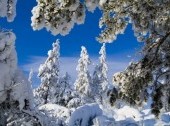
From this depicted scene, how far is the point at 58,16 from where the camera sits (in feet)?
29.9

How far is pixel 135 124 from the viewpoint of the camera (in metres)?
35.2

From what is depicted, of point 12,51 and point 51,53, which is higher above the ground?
point 51,53

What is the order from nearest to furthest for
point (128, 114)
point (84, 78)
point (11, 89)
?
1. point (11, 89)
2. point (128, 114)
3. point (84, 78)

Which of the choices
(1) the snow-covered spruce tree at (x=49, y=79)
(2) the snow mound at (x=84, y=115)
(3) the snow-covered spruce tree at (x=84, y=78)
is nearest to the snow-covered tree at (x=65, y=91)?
(1) the snow-covered spruce tree at (x=49, y=79)

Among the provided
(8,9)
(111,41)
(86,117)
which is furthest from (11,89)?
(86,117)

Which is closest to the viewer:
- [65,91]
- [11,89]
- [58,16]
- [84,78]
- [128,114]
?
[58,16]

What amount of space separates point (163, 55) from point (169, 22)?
1.53 meters

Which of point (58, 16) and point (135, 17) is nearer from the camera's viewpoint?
point (58, 16)

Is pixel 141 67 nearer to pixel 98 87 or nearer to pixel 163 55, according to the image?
pixel 163 55

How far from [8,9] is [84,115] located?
75.3 ft

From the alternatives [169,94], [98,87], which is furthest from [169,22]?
[98,87]

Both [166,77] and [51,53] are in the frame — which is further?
[51,53]

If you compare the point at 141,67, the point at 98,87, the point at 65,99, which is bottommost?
the point at 141,67

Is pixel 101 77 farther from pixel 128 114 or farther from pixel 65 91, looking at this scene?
pixel 128 114
